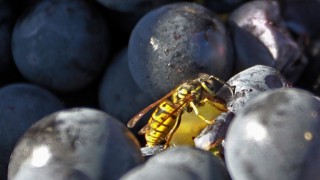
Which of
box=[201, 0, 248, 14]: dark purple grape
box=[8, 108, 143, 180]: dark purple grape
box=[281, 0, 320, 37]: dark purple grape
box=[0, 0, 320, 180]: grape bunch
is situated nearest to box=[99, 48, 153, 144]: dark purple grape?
box=[0, 0, 320, 180]: grape bunch

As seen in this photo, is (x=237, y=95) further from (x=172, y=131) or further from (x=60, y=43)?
(x=60, y=43)

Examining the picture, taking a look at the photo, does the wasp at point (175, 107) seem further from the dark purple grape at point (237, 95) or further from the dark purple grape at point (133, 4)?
the dark purple grape at point (133, 4)

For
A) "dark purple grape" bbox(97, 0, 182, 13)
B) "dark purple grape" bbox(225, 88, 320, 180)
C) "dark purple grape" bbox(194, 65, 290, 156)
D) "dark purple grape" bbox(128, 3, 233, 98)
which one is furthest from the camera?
"dark purple grape" bbox(97, 0, 182, 13)

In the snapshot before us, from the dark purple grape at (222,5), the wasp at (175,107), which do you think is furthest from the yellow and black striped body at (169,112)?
the dark purple grape at (222,5)

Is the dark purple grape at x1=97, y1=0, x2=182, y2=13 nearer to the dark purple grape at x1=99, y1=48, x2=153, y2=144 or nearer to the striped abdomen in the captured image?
the dark purple grape at x1=99, y1=48, x2=153, y2=144

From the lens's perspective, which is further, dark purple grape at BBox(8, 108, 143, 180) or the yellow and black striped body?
the yellow and black striped body

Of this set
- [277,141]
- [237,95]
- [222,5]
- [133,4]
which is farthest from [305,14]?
[277,141]

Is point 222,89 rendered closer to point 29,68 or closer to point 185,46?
point 185,46

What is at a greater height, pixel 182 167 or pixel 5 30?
pixel 182 167
